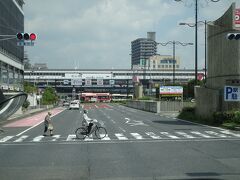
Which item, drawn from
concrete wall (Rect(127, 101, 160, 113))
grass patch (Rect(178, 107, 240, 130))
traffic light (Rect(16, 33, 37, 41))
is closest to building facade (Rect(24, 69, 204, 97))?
concrete wall (Rect(127, 101, 160, 113))

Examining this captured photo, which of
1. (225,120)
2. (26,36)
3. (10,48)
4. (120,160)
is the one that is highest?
(10,48)

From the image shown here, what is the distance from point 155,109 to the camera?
60406 mm

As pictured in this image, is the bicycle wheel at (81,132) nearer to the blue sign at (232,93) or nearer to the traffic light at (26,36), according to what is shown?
the traffic light at (26,36)

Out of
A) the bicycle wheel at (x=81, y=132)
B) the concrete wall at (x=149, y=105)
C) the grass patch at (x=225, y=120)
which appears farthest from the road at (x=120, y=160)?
the concrete wall at (x=149, y=105)

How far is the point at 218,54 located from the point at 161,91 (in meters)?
31.4

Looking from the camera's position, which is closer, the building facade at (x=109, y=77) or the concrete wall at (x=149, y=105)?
the concrete wall at (x=149, y=105)

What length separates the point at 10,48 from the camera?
259 feet

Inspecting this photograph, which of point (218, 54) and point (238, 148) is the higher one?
point (218, 54)

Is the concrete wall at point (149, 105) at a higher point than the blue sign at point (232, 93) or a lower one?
lower

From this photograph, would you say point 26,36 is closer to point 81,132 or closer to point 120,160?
point 81,132

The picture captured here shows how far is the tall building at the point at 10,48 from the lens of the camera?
231ft

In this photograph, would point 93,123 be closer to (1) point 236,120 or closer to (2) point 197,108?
(1) point 236,120

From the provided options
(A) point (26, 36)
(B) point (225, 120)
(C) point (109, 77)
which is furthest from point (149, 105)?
(C) point (109, 77)

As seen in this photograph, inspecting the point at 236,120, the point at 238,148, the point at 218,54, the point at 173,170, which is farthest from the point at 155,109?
the point at 173,170
